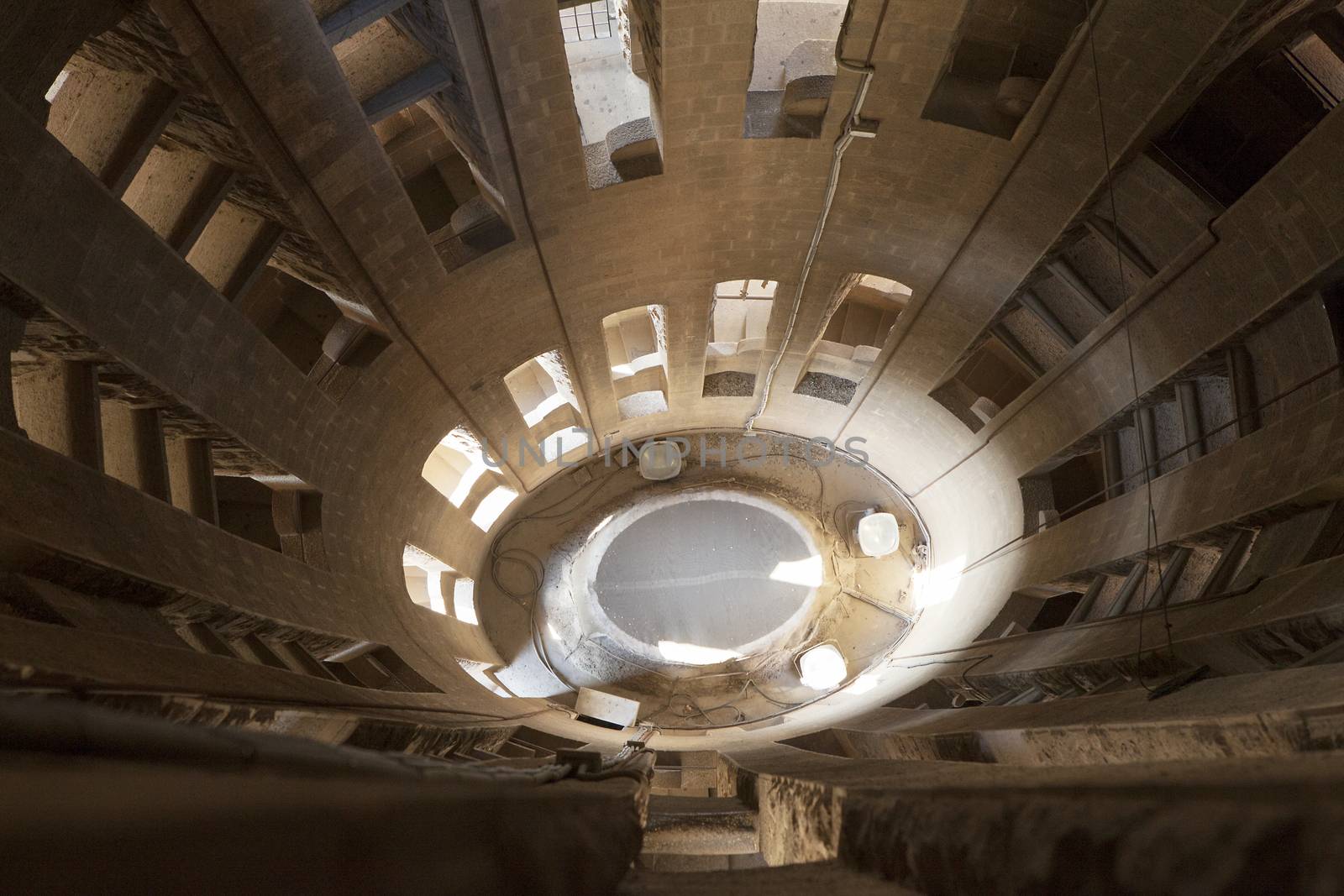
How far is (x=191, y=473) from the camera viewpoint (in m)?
6.12

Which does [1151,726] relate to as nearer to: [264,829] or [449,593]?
[264,829]

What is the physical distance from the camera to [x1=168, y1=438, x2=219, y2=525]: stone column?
20.0ft

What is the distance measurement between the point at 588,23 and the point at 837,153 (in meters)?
3.84

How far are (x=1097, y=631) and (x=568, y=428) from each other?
7.04 meters

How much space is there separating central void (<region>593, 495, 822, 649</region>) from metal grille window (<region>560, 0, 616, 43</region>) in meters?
6.54

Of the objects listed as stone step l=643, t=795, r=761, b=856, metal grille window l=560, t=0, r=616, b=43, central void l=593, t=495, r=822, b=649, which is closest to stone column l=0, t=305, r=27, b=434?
stone step l=643, t=795, r=761, b=856

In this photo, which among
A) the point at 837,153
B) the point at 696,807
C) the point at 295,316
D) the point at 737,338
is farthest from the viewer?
the point at 737,338

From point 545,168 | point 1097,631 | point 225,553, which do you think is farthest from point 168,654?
point 1097,631

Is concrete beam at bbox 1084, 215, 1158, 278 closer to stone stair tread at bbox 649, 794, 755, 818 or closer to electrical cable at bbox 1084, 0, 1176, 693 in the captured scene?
electrical cable at bbox 1084, 0, 1176, 693

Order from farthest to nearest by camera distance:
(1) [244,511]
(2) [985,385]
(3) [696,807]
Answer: (2) [985,385] < (1) [244,511] < (3) [696,807]

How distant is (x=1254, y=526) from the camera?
6.05 meters

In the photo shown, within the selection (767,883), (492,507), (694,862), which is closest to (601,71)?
(492,507)

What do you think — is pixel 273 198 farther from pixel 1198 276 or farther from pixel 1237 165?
pixel 1237 165

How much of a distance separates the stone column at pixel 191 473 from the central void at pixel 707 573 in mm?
6991
